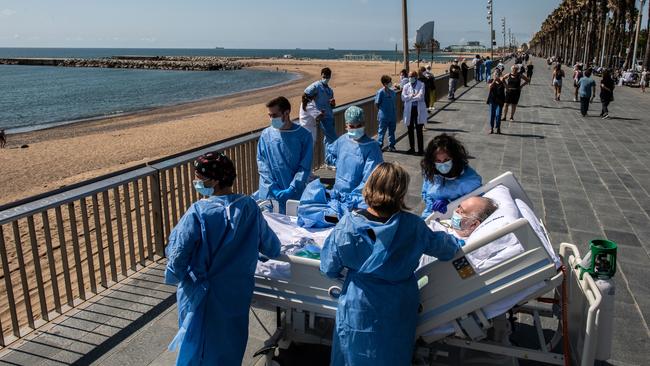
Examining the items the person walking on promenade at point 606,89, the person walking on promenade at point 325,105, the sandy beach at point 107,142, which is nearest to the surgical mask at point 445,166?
the person walking on promenade at point 325,105

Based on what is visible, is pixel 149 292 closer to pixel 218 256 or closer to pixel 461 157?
pixel 218 256

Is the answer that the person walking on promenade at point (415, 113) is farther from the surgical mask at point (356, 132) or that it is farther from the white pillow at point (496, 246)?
the white pillow at point (496, 246)

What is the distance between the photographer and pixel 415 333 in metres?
3.01

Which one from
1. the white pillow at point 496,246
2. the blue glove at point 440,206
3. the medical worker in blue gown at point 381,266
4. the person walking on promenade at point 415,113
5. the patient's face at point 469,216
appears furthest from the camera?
the person walking on promenade at point 415,113

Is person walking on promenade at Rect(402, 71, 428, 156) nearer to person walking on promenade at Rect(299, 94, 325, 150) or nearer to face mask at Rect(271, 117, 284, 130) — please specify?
person walking on promenade at Rect(299, 94, 325, 150)

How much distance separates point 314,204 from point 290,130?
121cm

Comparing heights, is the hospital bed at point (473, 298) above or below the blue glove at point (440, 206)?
below

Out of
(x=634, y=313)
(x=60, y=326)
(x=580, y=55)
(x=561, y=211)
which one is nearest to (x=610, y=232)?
(x=561, y=211)

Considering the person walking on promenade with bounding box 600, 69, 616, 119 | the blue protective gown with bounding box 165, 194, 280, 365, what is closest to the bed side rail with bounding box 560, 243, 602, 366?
the blue protective gown with bounding box 165, 194, 280, 365

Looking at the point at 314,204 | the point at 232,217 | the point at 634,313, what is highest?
the point at 232,217

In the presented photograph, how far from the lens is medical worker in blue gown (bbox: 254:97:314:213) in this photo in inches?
204

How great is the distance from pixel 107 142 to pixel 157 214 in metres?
17.5

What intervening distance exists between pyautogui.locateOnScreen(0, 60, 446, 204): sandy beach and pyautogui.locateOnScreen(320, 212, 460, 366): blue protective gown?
475 inches

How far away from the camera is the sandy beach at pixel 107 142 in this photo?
14852 mm
